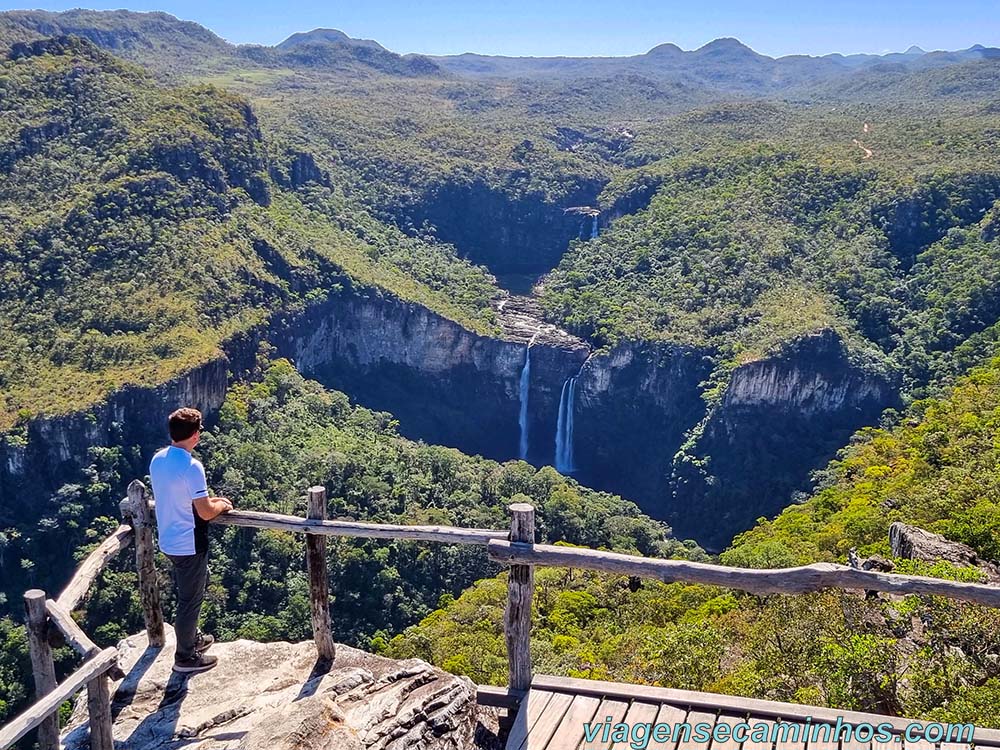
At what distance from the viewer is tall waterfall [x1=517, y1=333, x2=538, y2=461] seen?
52.6 metres

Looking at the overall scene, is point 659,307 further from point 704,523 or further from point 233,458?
point 233,458

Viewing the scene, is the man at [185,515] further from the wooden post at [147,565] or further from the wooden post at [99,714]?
→ the wooden post at [99,714]

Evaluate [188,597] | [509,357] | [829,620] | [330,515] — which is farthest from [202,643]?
[509,357]

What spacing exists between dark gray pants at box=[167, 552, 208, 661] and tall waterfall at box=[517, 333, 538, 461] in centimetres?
4655

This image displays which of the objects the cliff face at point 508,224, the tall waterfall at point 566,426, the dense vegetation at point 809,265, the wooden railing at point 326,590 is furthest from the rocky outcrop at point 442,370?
the wooden railing at point 326,590

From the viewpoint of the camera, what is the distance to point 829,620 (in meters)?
9.27

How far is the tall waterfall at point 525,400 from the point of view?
52562 millimetres

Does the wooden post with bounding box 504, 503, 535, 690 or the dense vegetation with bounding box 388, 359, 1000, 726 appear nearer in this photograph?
the wooden post with bounding box 504, 503, 535, 690

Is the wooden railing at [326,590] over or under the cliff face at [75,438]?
over

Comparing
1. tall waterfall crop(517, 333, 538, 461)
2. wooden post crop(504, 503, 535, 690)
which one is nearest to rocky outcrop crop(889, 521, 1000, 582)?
wooden post crop(504, 503, 535, 690)

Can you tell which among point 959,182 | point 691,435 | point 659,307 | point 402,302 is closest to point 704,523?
point 691,435

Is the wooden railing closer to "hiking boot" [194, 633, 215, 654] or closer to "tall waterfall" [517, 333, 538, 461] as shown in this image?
"hiking boot" [194, 633, 215, 654]

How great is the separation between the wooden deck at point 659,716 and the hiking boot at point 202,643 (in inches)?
100

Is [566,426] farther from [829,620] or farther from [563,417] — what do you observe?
[829,620]
